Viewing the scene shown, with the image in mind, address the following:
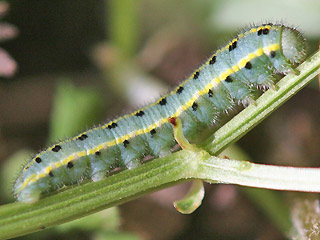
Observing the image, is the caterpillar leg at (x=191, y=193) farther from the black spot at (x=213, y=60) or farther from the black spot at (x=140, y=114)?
the black spot at (x=213, y=60)

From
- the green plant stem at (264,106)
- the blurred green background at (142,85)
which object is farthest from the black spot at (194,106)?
the blurred green background at (142,85)

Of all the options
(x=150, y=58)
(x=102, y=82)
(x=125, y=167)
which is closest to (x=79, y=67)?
(x=102, y=82)

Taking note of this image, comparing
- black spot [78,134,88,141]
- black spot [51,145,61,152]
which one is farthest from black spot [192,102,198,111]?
black spot [51,145,61,152]

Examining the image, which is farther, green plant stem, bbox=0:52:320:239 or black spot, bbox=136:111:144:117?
black spot, bbox=136:111:144:117

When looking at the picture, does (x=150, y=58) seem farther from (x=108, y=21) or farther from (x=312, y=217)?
(x=312, y=217)

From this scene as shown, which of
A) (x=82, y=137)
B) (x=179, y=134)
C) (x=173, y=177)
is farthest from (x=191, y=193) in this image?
(x=82, y=137)

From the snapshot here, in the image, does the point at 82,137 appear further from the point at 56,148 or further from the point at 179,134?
the point at 179,134

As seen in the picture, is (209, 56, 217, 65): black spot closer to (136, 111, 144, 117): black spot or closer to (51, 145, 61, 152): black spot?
(136, 111, 144, 117): black spot
